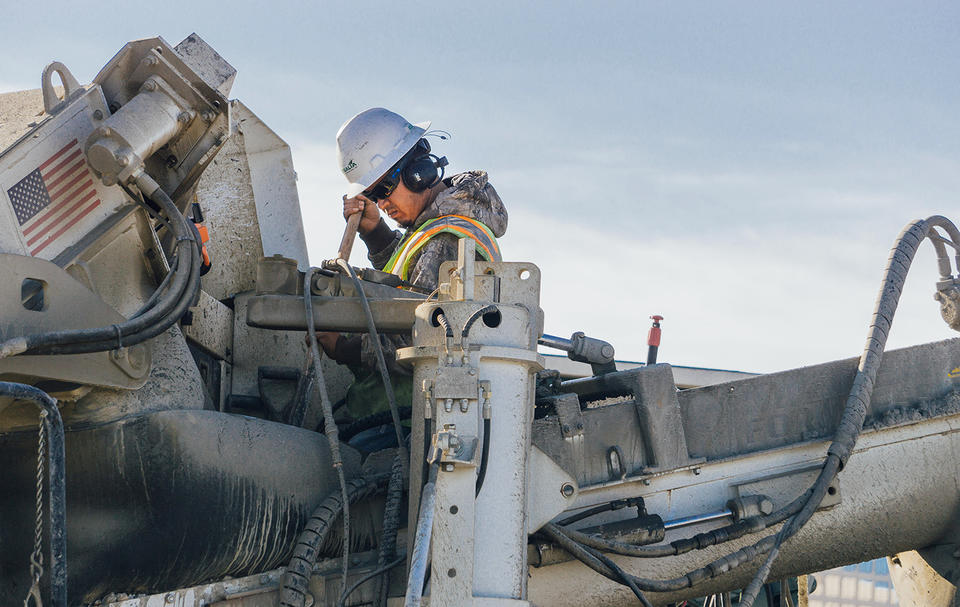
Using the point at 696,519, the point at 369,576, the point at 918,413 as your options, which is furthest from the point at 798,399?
the point at 369,576

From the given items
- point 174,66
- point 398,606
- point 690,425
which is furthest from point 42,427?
point 690,425

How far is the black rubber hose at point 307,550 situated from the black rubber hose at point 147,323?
0.62m

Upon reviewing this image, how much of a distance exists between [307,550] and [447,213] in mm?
1664

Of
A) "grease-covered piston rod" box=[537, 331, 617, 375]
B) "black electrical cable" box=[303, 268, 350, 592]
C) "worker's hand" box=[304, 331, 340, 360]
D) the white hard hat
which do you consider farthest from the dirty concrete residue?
the white hard hat

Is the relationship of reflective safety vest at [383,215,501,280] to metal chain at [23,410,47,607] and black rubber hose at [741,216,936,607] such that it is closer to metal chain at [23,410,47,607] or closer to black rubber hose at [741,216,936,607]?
black rubber hose at [741,216,936,607]

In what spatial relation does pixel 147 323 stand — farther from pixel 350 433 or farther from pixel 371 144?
pixel 371 144

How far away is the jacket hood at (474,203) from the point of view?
3953 mm

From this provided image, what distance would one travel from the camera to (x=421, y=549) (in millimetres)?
2240

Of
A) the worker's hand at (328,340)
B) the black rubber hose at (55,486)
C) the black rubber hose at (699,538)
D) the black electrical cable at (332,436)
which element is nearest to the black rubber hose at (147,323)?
the black rubber hose at (55,486)

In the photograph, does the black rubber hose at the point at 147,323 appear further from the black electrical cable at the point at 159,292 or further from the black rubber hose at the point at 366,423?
the black rubber hose at the point at 366,423

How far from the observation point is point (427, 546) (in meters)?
2.25

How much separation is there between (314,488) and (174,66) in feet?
4.06

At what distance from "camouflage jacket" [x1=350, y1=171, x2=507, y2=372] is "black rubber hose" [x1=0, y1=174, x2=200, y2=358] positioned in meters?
0.80

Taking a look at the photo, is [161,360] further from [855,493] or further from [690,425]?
[855,493]
